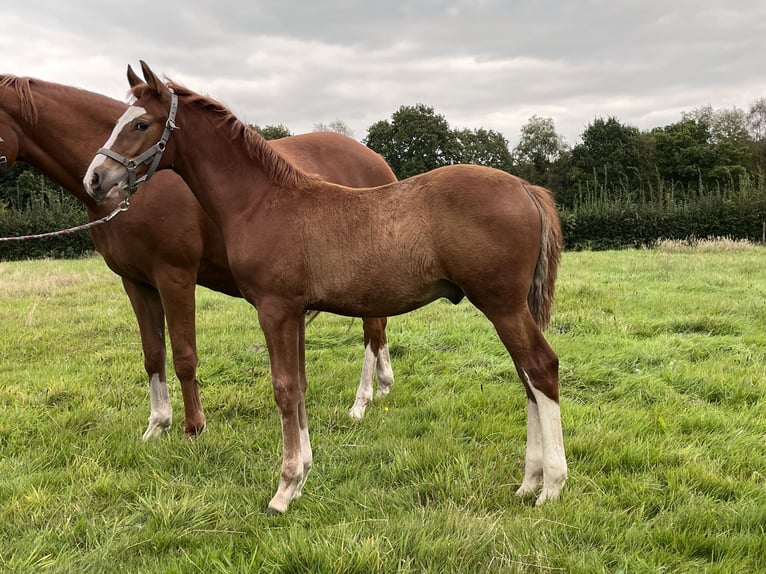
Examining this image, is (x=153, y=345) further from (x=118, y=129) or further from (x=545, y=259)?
(x=545, y=259)

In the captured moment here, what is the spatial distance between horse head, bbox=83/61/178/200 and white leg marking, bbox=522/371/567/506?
96.3 inches

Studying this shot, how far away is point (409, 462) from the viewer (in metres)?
3.18

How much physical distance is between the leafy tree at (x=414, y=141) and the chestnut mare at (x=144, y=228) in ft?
132

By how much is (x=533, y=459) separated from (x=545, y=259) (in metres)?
1.17

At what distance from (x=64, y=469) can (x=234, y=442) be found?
1.08m

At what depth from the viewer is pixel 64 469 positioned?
3291 millimetres

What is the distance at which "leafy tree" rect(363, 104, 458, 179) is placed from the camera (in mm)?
43594

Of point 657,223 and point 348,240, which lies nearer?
point 348,240

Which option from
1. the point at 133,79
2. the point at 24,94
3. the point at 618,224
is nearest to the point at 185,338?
the point at 133,79

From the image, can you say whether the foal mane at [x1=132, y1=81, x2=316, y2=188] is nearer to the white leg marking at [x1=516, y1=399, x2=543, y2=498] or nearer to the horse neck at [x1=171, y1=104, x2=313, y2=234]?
the horse neck at [x1=171, y1=104, x2=313, y2=234]

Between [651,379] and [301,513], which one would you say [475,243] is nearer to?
[301,513]

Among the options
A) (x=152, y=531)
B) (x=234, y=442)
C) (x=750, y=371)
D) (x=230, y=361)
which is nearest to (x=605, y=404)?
(x=750, y=371)

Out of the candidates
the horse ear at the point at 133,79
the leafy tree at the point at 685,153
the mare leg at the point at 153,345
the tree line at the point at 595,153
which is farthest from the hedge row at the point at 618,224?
the horse ear at the point at 133,79

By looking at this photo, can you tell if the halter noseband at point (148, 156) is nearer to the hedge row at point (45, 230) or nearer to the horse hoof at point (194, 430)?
the horse hoof at point (194, 430)
